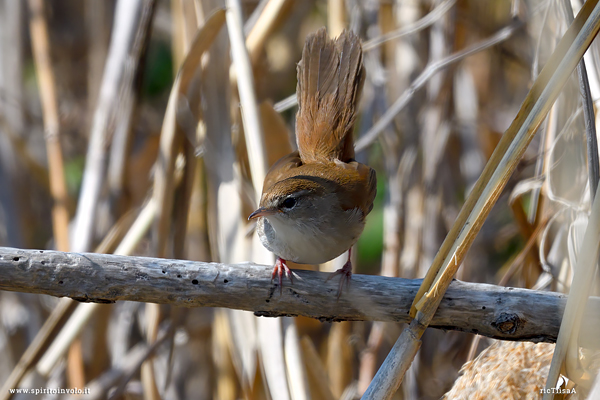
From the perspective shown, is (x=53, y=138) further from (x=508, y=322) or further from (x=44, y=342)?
(x=508, y=322)

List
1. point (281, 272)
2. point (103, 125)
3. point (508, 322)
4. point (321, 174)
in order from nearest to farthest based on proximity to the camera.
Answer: point (508, 322) < point (281, 272) < point (321, 174) < point (103, 125)

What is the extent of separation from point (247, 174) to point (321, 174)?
1.19 ft

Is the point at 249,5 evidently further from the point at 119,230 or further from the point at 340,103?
the point at 119,230

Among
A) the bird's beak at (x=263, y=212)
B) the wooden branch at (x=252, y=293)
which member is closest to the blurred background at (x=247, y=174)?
the bird's beak at (x=263, y=212)

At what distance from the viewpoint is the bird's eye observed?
1.74 metres

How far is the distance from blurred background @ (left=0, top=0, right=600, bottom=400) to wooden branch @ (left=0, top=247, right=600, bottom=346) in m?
0.37

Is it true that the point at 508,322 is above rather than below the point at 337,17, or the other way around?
below

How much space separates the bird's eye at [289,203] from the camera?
1.74 m

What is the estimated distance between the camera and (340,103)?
198 cm

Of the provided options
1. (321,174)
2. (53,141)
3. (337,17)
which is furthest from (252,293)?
(53,141)

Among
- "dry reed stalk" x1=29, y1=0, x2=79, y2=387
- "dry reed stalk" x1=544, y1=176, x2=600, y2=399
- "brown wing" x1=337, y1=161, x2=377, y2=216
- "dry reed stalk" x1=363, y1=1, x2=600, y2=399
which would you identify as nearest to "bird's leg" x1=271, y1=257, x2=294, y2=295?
"dry reed stalk" x1=363, y1=1, x2=600, y2=399

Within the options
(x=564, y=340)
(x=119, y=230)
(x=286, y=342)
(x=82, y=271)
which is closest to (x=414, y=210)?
(x=286, y=342)

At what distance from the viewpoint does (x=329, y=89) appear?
200 centimetres

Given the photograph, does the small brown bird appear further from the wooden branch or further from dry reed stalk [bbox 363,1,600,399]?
dry reed stalk [bbox 363,1,600,399]
